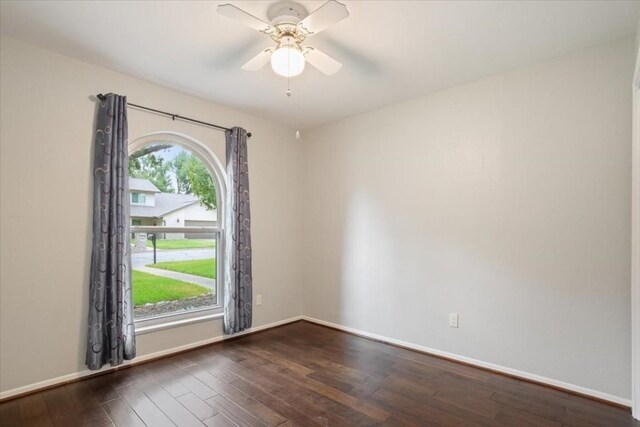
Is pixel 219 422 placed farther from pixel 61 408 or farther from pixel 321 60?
pixel 321 60

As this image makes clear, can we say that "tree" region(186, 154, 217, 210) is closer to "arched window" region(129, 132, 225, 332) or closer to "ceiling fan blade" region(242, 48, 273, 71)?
"arched window" region(129, 132, 225, 332)

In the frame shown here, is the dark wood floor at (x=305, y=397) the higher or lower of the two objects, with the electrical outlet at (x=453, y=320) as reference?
lower

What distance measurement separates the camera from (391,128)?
11.8 ft

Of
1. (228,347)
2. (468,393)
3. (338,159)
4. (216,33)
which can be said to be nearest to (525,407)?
(468,393)

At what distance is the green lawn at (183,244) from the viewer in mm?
3303

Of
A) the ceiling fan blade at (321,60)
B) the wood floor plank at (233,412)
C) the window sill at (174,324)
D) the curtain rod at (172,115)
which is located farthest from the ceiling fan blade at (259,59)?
the window sill at (174,324)

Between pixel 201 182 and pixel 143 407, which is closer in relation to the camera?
pixel 143 407

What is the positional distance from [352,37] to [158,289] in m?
2.90

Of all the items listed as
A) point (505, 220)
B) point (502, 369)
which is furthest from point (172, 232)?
point (502, 369)

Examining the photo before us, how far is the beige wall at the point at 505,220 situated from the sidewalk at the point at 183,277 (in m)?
1.52

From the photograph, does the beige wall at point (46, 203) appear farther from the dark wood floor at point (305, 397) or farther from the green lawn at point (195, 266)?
the green lawn at point (195, 266)

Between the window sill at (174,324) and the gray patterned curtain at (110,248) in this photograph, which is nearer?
the gray patterned curtain at (110,248)

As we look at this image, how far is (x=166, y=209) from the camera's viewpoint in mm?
3346

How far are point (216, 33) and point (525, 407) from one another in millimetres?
3356
